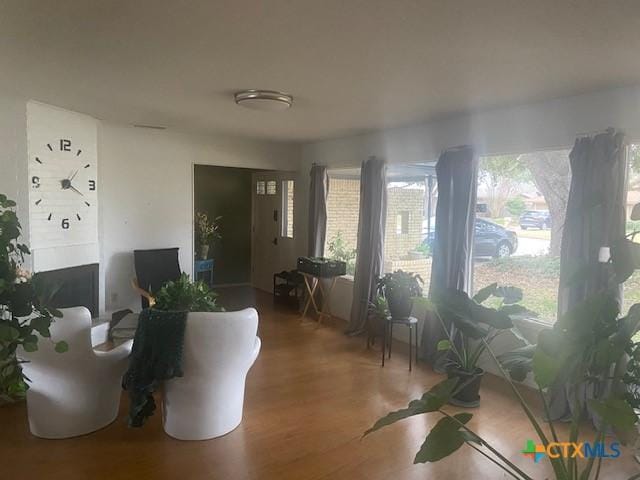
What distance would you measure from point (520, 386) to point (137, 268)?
4.31m

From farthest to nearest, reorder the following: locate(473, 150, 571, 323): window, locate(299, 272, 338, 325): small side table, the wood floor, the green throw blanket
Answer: locate(299, 272, 338, 325): small side table, locate(473, 150, 571, 323): window, the green throw blanket, the wood floor

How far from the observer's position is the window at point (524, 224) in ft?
11.9

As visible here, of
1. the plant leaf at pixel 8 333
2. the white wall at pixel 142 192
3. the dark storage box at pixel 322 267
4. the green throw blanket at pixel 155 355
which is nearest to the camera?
the plant leaf at pixel 8 333

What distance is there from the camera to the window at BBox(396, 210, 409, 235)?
5.17m

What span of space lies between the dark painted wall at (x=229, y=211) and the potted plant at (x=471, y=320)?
4.57 m

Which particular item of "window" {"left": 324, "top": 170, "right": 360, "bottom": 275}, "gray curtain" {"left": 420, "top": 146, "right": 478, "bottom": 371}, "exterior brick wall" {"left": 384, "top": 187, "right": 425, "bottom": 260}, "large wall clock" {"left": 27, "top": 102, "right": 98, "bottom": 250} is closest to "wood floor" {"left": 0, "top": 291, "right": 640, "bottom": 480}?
"gray curtain" {"left": 420, "top": 146, "right": 478, "bottom": 371}

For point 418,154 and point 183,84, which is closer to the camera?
point 183,84

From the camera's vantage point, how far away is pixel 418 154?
4656 mm

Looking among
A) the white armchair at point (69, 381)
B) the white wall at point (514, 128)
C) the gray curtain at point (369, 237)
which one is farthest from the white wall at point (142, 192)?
the white armchair at point (69, 381)

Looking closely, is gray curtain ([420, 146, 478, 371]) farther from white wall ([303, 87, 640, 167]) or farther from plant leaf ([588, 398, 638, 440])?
plant leaf ([588, 398, 638, 440])

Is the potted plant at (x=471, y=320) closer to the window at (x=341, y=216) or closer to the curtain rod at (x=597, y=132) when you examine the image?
the curtain rod at (x=597, y=132)

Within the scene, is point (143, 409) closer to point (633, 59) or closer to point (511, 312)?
point (511, 312)

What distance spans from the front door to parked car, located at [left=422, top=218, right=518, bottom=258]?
3.24 metres

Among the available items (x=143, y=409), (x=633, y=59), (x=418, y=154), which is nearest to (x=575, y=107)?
(x=633, y=59)
